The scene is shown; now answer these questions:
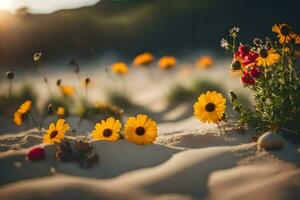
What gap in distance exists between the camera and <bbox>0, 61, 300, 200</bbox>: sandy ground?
281 cm

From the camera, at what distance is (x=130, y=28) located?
57.4 ft

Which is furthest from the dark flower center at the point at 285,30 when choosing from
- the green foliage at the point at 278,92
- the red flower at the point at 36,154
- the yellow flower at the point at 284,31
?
the red flower at the point at 36,154

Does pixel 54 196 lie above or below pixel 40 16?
below

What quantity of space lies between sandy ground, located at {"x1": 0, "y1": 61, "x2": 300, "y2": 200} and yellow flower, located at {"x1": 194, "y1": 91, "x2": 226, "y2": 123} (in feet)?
0.92

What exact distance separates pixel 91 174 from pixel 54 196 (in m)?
0.52

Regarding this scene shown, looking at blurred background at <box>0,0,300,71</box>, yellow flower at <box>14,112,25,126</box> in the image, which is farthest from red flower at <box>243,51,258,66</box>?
blurred background at <box>0,0,300,71</box>

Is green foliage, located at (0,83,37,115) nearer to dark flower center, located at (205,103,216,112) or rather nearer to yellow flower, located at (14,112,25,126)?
yellow flower, located at (14,112,25,126)

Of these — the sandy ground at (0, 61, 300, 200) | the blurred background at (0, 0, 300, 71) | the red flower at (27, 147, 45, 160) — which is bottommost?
the sandy ground at (0, 61, 300, 200)

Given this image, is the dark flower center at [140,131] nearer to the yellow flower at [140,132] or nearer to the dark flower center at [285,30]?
the yellow flower at [140,132]

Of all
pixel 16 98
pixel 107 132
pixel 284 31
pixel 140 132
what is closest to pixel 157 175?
pixel 140 132

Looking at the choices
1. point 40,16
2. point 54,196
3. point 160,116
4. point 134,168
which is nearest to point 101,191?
point 54,196

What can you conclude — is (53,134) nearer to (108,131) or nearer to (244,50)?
(108,131)

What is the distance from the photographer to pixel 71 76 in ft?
40.8

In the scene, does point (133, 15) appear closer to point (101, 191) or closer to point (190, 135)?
point (190, 135)
